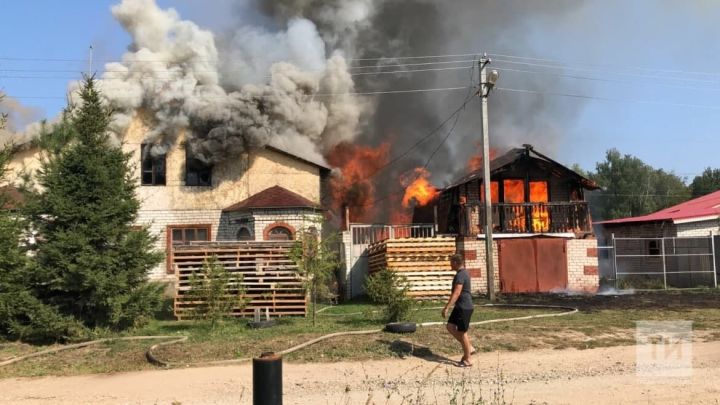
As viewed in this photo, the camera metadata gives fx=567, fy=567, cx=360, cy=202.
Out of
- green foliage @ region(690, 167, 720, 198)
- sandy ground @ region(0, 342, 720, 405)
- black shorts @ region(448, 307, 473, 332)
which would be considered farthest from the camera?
green foliage @ region(690, 167, 720, 198)

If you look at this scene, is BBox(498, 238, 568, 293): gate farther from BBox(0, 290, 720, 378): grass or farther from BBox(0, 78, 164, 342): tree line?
BBox(0, 78, 164, 342): tree line

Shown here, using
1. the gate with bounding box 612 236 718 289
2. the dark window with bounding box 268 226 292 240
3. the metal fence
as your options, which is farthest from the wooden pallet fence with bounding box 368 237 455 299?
the gate with bounding box 612 236 718 289

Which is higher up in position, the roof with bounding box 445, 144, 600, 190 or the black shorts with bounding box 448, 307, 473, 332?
the roof with bounding box 445, 144, 600, 190

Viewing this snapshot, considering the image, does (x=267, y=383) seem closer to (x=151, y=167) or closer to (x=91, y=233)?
(x=91, y=233)

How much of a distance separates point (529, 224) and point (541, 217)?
2.34 ft

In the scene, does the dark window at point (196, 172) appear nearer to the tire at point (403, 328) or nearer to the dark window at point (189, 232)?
the dark window at point (189, 232)

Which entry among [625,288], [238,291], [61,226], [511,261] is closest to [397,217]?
[511,261]

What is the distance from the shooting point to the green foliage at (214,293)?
12625 millimetres

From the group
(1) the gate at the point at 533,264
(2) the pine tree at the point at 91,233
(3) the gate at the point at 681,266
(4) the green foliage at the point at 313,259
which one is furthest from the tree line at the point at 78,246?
(3) the gate at the point at 681,266

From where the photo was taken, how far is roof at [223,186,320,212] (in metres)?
22.9

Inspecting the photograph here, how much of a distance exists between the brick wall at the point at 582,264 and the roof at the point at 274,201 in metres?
10.3

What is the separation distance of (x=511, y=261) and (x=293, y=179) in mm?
10135

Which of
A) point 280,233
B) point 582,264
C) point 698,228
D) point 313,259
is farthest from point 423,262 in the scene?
point 698,228

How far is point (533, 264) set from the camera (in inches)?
869
